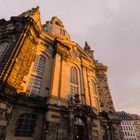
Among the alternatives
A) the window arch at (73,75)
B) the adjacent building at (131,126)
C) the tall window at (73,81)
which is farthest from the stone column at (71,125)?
the adjacent building at (131,126)

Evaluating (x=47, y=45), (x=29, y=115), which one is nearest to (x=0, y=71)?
(x=29, y=115)

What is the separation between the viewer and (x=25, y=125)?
14.7 metres

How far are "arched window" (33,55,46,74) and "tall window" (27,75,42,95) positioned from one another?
4.80 feet

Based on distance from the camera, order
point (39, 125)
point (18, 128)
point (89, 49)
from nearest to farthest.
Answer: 1. point (18, 128)
2. point (39, 125)
3. point (89, 49)

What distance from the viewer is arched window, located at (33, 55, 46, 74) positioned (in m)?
20.8

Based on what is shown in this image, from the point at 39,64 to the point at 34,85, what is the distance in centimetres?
433

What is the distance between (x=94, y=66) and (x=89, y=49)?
8643 mm

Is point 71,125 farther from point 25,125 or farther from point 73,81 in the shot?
point 73,81

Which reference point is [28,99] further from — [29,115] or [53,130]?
[53,130]

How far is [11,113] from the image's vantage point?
14094 mm

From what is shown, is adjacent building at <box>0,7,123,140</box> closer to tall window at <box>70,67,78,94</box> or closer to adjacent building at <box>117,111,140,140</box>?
tall window at <box>70,67,78,94</box>

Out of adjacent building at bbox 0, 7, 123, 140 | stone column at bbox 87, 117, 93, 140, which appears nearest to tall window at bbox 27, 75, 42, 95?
adjacent building at bbox 0, 7, 123, 140

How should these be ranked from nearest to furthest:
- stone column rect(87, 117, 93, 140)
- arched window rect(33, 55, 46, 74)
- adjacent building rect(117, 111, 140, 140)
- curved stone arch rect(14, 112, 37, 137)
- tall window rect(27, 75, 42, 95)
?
curved stone arch rect(14, 112, 37, 137) → stone column rect(87, 117, 93, 140) → tall window rect(27, 75, 42, 95) → arched window rect(33, 55, 46, 74) → adjacent building rect(117, 111, 140, 140)

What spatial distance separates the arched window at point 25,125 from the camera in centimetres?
1403
